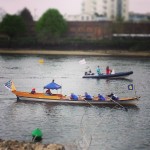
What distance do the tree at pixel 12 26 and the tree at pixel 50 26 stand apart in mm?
6308

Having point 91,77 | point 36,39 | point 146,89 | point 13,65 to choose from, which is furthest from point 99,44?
point 146,89

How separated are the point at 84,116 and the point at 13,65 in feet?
159

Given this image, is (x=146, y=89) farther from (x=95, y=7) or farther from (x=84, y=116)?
(x=95, y=7)

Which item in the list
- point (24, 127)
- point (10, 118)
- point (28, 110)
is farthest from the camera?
point (28, 110)

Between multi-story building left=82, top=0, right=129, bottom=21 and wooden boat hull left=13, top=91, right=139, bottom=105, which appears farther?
multi-story building left=82, top=0, right=129, bottom=21

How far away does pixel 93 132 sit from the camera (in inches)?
1291

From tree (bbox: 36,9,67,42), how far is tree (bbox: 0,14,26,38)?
631cm

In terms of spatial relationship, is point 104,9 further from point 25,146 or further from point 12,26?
point 25,146

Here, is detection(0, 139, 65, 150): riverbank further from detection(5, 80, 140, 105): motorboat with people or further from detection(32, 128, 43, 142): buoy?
detection(5, 80, 140, 105): motorboat with people

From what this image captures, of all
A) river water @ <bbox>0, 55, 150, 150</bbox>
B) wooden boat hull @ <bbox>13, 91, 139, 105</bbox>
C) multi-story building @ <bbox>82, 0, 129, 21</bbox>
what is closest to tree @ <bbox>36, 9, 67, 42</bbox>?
multi-story building @ <bbox>82, 0, 129, 21</bbox>

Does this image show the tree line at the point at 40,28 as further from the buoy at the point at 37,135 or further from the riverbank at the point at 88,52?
the buoy at the point at 37,135

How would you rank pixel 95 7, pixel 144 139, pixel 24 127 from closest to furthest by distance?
1. pixel 144 139
2. pixel 24 127
3. pixel 95 7

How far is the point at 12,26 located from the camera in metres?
126

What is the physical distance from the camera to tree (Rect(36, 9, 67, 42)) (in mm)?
127188
